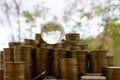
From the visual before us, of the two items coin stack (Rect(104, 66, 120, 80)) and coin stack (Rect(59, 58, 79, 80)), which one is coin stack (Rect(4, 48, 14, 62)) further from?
coin stack (Rect(104, 66, 120, 80))

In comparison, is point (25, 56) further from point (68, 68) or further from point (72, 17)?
point (72, 17)

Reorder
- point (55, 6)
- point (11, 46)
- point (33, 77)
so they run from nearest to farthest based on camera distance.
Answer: point (33, 77)
point (11, 46)
point (55, 6)

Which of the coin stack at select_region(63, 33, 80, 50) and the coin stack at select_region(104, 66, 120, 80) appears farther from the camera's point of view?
the coin stack at select_region(63, 33, 80, 50)

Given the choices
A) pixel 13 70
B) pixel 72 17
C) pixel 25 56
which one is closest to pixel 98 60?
pixel 25 56

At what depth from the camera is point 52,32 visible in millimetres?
1786

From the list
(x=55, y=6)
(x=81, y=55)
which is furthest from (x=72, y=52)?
(x=55, y=6)

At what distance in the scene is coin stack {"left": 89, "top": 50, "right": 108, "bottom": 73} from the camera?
175 centimetres

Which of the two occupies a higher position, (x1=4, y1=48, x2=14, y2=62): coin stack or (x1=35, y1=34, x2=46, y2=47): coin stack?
(x1=35, y1=34, x2=46, y2=47): coin stack

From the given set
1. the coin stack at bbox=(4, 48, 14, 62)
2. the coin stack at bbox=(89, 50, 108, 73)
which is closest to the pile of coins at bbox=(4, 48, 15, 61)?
the coin stack at bbox=(4, 48, 14, 62)

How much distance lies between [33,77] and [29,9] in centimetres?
274

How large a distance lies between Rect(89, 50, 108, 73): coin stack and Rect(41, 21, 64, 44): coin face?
0.23m

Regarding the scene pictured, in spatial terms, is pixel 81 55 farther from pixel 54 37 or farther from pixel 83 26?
pixel 83 26

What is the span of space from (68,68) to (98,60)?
0.72 ft

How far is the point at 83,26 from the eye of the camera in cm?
437
